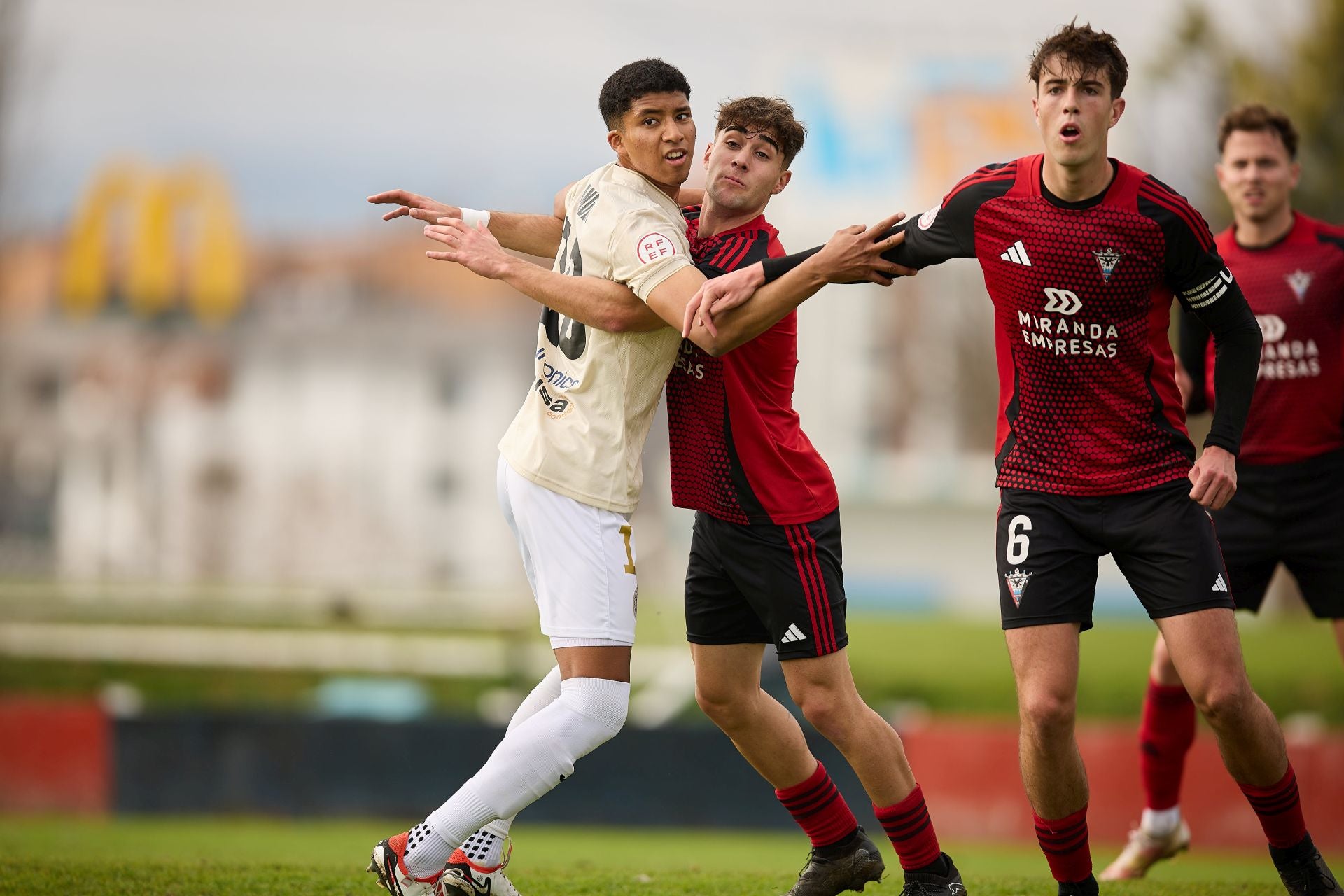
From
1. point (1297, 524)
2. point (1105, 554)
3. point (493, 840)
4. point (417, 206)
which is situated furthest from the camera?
point (1297, 524)

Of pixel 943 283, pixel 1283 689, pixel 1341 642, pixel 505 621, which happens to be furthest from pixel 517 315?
pixel 1341 642

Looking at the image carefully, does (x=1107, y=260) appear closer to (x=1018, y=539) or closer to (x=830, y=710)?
(x=1018, y=539)

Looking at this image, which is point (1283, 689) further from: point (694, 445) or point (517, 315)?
point (517, 315)

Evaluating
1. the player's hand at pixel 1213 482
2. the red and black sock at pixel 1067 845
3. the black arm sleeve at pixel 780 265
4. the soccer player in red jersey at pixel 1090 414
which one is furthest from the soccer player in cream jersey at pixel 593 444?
the red and black sock at pixel 1067 845

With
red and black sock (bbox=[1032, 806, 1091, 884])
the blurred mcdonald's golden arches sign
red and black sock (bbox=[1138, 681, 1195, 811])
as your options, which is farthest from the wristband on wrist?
the blurred mcdonald's golden arches sign

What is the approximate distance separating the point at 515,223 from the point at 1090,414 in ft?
7.66

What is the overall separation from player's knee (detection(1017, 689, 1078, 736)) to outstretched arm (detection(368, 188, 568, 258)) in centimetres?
245

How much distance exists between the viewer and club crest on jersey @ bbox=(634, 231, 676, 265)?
4480 millimetres

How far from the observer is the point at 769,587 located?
4734mm

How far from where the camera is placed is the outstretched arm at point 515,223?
5.36m

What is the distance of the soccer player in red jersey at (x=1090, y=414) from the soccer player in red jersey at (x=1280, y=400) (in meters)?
1.41

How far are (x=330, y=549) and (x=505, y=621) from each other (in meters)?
20.8

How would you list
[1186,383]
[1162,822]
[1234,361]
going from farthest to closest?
1. [1162,822]
2. [1186,383]
3. [1234,361]

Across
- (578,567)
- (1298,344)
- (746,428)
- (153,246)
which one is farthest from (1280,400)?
(153,246)
